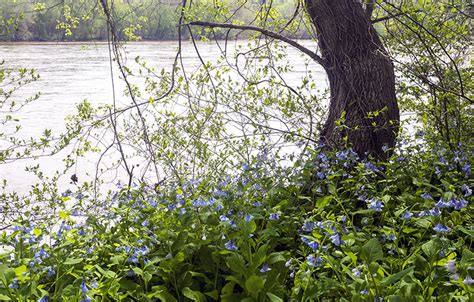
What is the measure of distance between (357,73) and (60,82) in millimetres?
7968

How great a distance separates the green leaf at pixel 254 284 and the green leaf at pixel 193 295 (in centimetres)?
14

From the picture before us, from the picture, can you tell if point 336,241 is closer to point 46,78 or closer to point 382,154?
point 382,154

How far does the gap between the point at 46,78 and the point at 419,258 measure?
9416 millimetres

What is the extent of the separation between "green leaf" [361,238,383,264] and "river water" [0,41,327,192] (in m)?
2.25

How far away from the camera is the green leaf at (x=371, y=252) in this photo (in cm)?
130

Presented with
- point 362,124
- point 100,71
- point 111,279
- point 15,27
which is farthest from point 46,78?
point 111,279

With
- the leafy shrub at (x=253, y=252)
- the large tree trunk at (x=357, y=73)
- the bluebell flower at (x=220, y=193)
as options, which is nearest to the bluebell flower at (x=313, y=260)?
the leafy shrub at (x=253, y=252)

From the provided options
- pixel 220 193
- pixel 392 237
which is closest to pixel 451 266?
pixel 392 237

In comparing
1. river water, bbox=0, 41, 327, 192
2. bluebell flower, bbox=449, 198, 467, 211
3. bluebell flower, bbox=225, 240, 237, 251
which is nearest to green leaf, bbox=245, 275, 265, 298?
bluebell flower, bbox=225, 240, 237, 251

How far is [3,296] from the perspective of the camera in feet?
4.31

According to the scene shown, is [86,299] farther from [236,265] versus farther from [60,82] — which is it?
[60,82]

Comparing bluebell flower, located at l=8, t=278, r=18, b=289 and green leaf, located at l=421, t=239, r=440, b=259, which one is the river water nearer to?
bluebell flower, located at l=8, t=278, r=18, b=289

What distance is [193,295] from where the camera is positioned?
58.1 inches

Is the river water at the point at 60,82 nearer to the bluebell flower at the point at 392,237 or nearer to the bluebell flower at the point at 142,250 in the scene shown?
the bluebell flower at the point at 142,250
